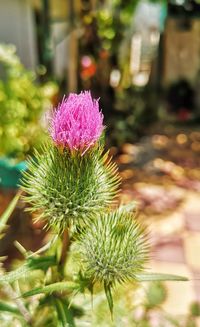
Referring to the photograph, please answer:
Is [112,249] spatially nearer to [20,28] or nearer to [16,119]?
[16,119]

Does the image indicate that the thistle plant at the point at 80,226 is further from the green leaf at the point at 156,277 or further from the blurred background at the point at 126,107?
the blurred background at the point at 126,107

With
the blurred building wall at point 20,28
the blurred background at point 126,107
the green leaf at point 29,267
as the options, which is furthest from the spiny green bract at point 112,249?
the blurred building wall at point 20,28

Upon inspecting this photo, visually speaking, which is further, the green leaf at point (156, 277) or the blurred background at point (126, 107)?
the blurred background at point (126, 107)

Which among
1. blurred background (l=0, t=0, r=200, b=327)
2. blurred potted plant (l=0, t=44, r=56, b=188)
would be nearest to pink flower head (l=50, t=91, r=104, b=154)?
blurred background (l=0, t=0, r=200, b=327)

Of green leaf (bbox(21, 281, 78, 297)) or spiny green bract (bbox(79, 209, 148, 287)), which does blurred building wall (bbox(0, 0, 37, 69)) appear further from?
green leaf (bbox(21, 281, 78, 297))

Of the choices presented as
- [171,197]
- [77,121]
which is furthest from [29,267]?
[171,197]
